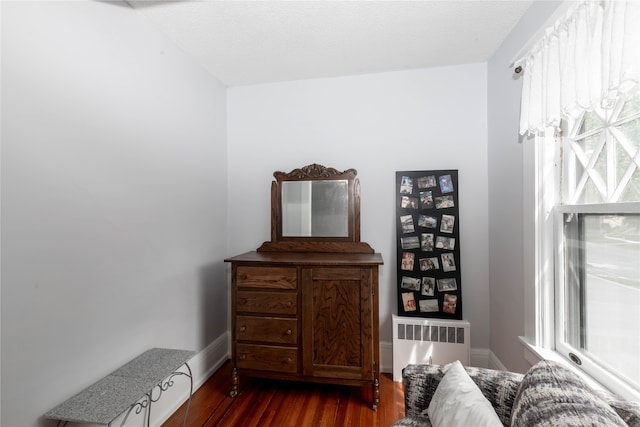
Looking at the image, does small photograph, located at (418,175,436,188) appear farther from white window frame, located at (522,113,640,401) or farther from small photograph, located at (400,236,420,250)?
white window frame, located at (522,113,640,401)

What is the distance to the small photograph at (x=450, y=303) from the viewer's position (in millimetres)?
2191

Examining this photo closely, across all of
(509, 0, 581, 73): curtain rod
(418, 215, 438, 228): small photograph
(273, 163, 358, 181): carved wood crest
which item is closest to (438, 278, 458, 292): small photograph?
(418, 215, 438, 228): small photograph

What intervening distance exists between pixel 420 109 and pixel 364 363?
2011 millimetres

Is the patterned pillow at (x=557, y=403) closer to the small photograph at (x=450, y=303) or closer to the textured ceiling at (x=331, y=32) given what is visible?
the small photograph at (x=450, y=303)

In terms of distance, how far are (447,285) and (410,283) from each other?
0.28m

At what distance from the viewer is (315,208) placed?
2.38 meters

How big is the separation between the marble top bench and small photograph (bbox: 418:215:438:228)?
72.8 inches

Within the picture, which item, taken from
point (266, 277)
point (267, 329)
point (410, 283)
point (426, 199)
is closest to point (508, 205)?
point (426, 199)

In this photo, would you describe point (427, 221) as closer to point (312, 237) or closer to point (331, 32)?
point (312, 237)

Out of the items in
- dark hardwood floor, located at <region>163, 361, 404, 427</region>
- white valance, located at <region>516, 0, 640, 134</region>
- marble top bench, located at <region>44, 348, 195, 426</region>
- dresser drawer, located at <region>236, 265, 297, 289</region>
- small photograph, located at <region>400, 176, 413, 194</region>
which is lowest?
Answer: dark hardwood floor, located at <region>163, 361, 404, 427</region>

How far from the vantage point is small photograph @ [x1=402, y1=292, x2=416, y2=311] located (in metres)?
2.24

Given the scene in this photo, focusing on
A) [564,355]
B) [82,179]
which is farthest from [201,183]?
[564,355]

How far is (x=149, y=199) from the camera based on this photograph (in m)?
1.69

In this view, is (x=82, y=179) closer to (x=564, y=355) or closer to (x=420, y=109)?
(x=420, y=109)
